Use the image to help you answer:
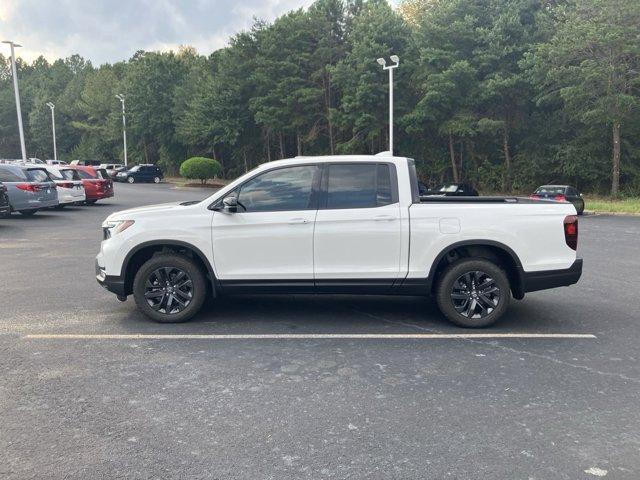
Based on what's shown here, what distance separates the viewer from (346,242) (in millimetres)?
6445

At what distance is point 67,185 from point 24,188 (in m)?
3.59

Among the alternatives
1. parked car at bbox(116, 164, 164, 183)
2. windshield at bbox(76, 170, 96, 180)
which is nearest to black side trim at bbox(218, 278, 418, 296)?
windshield at bbox(76, 170, 96, 180)

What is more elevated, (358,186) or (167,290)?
(358,186)

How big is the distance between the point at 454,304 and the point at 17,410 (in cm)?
442

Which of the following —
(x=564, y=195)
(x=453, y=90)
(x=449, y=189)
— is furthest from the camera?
(x=453, y=90)

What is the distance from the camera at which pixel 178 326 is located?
21.7 feet

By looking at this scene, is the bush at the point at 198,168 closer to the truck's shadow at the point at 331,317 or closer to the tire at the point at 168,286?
the truck's shadow at the point at 331,317

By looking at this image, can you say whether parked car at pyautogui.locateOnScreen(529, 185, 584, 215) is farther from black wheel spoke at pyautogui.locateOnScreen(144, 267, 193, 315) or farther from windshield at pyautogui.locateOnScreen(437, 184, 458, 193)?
black wheel spoke at pyautogui.locateOnScreen(144, 267, 193, 315)

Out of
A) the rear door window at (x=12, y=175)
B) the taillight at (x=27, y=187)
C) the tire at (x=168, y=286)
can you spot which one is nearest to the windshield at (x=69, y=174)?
the rear door window at (x=12, y=175)

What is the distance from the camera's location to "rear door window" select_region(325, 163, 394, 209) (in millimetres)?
6527

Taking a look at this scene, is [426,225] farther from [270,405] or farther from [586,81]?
[586,81]

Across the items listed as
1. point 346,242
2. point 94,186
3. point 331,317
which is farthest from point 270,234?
point 94,186

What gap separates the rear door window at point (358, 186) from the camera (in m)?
6.53

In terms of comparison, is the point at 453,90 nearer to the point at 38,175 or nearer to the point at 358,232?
the point at 38,175
